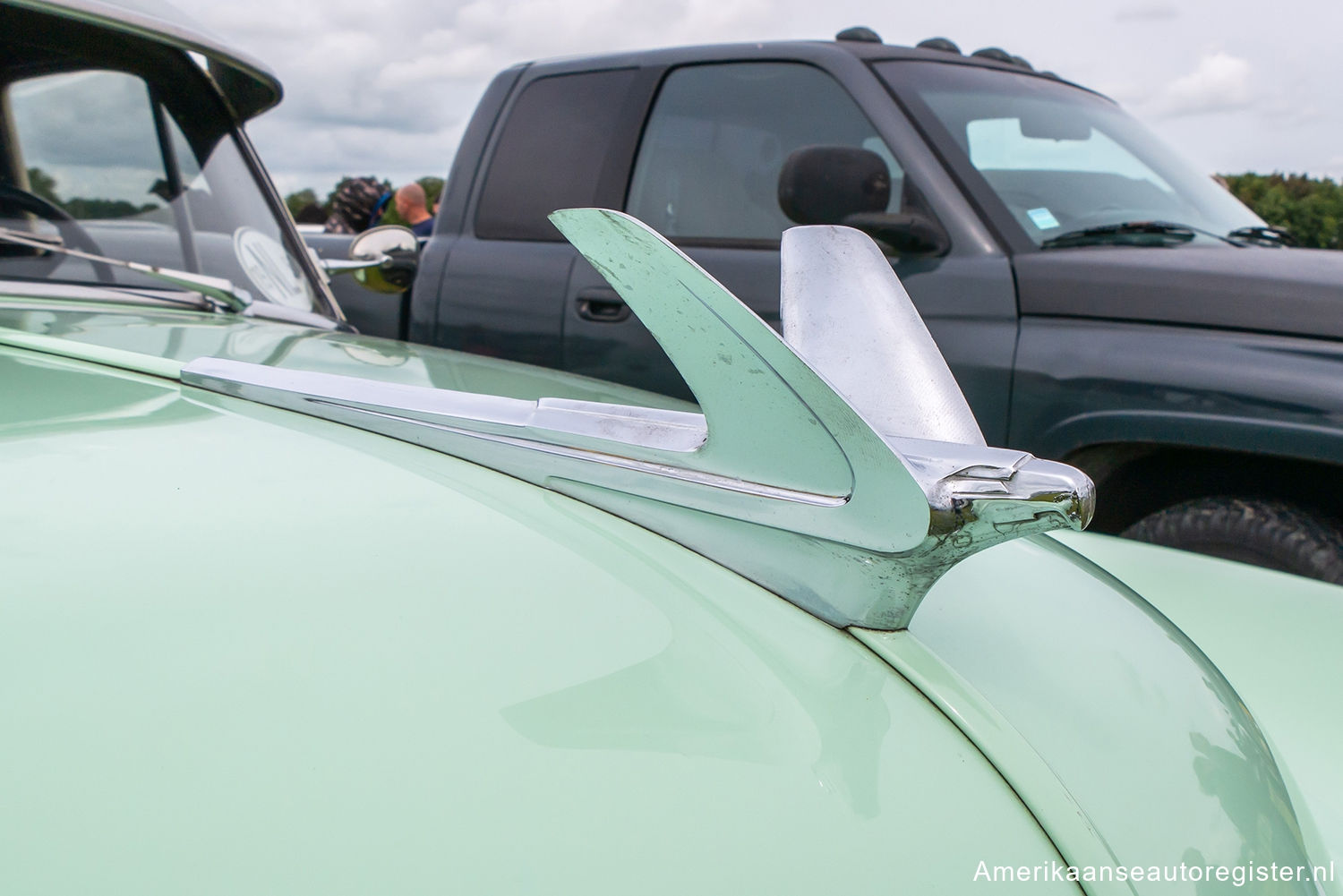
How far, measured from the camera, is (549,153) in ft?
11.7

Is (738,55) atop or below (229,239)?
atop

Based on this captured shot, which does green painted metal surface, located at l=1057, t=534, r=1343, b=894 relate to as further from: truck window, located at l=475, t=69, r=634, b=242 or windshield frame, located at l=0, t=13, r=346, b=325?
truck window, located at l=475, t=69, r=634, b=242

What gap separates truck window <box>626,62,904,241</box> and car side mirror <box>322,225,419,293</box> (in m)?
0.93

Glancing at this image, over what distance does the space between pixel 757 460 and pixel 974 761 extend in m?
0.29

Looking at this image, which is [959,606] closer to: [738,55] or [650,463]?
[650,463]

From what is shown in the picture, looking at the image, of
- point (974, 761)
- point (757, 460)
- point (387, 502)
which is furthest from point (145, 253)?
point (974, 761)

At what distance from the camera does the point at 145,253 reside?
1.84 metres

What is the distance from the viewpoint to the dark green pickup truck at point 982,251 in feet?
7.51

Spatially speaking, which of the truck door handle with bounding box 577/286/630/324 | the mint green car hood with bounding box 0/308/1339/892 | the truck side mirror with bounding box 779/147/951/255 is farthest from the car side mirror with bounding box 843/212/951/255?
the mint green car hood with bounding box 0/308/1339/892

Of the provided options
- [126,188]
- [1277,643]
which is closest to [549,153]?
[126,188]

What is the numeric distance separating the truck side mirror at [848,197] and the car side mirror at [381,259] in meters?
1.01

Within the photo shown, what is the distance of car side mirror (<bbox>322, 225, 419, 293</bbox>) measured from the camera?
2.46m

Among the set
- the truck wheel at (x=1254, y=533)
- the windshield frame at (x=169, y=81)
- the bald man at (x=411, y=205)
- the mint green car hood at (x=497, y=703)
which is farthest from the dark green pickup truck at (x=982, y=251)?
the bald man at (x=411, y=205)

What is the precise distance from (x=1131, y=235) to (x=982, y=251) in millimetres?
464
